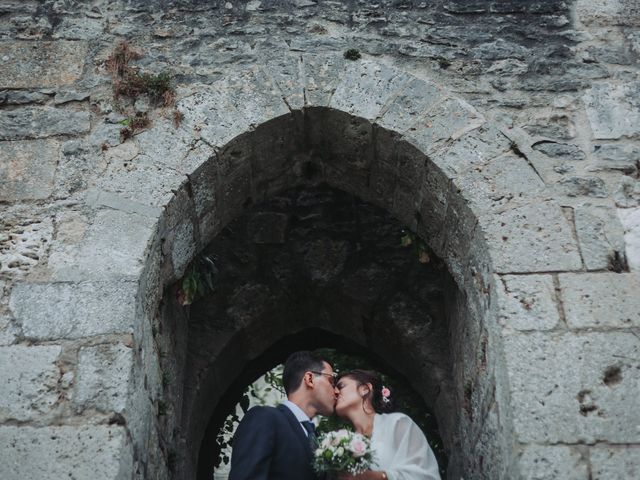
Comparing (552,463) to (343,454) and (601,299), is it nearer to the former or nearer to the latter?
(601,299)

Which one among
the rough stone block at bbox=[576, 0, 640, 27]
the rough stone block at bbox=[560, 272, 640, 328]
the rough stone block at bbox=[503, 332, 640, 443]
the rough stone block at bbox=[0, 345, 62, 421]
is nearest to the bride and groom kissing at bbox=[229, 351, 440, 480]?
the rough stone block at bbox=[503, 332, 640, 443]

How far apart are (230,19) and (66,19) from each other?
2.69ft

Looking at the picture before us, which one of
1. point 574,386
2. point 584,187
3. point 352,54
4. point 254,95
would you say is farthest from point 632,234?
point 254,95

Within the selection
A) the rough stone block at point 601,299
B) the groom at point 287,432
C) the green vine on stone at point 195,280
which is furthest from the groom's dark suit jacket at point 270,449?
the rough stone block at point 601,299

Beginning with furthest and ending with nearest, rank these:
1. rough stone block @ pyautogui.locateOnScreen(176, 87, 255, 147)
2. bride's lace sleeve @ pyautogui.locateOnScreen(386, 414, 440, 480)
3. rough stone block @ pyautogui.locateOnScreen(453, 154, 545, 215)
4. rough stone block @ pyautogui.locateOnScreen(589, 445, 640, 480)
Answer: rough stone block @ pyautogui.locateOnScreen(176, 87, 255, 147)
rough stone block @ pyautogui.locateOnScreen(453, 154, 545, 215)
bride's lace sleeve @ pyautogui.locateOnScreen(386, 414, 440, 480)
rough stone block @ pyautogui.locateOnScreen(589, 445, 640, 480)

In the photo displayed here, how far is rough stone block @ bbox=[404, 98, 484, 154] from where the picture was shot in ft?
13.3

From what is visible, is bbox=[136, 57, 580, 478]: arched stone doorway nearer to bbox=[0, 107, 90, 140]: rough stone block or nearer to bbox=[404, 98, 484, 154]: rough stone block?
bbox=[404, 98, 484, 154]: rough stone block

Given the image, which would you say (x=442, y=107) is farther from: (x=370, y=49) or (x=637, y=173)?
(x=637, y=173)

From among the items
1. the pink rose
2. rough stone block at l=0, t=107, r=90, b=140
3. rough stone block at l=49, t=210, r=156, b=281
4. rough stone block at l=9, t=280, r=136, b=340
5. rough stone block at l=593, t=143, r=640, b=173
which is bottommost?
the pink rose

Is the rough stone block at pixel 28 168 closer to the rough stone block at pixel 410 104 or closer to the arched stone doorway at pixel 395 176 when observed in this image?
the arched stone doorway at pixel 395 176

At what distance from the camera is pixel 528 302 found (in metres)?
3.54

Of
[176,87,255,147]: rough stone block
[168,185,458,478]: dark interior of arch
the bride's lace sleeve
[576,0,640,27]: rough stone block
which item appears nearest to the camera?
the bride's lace sleeve

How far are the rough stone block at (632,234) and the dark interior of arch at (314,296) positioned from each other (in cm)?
116

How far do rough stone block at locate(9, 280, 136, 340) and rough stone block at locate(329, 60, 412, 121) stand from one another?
53.2 inches
